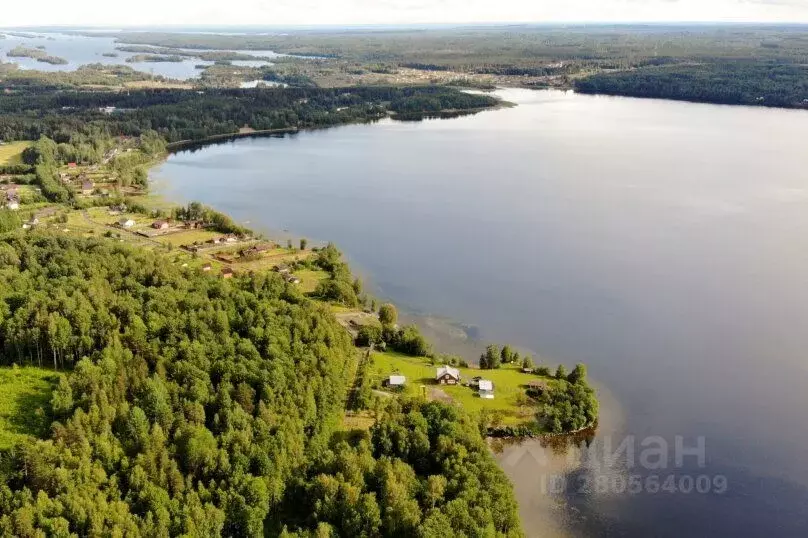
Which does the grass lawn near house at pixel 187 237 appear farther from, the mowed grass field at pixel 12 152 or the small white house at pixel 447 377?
the mowed grass field at pixel 12 152

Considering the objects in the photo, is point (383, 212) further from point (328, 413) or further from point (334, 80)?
point (334, 80)

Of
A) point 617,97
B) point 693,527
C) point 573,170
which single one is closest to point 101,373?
point 693,527

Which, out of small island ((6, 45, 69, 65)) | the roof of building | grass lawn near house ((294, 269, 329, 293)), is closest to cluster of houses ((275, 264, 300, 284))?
grass lawn near house ((294, 269, 329, 293))

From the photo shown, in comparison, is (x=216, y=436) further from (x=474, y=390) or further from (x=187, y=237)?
(x=187, y=237)

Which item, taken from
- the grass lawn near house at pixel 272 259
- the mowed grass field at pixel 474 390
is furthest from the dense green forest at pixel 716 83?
the mowed grass field at pixel 474 390

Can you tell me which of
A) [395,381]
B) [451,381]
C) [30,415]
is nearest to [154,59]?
[30,415]

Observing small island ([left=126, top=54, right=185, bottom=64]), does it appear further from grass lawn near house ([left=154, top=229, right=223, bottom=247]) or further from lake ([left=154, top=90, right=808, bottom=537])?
grass lawn near house ([left=154, top=229, right=223, bottom=247])
